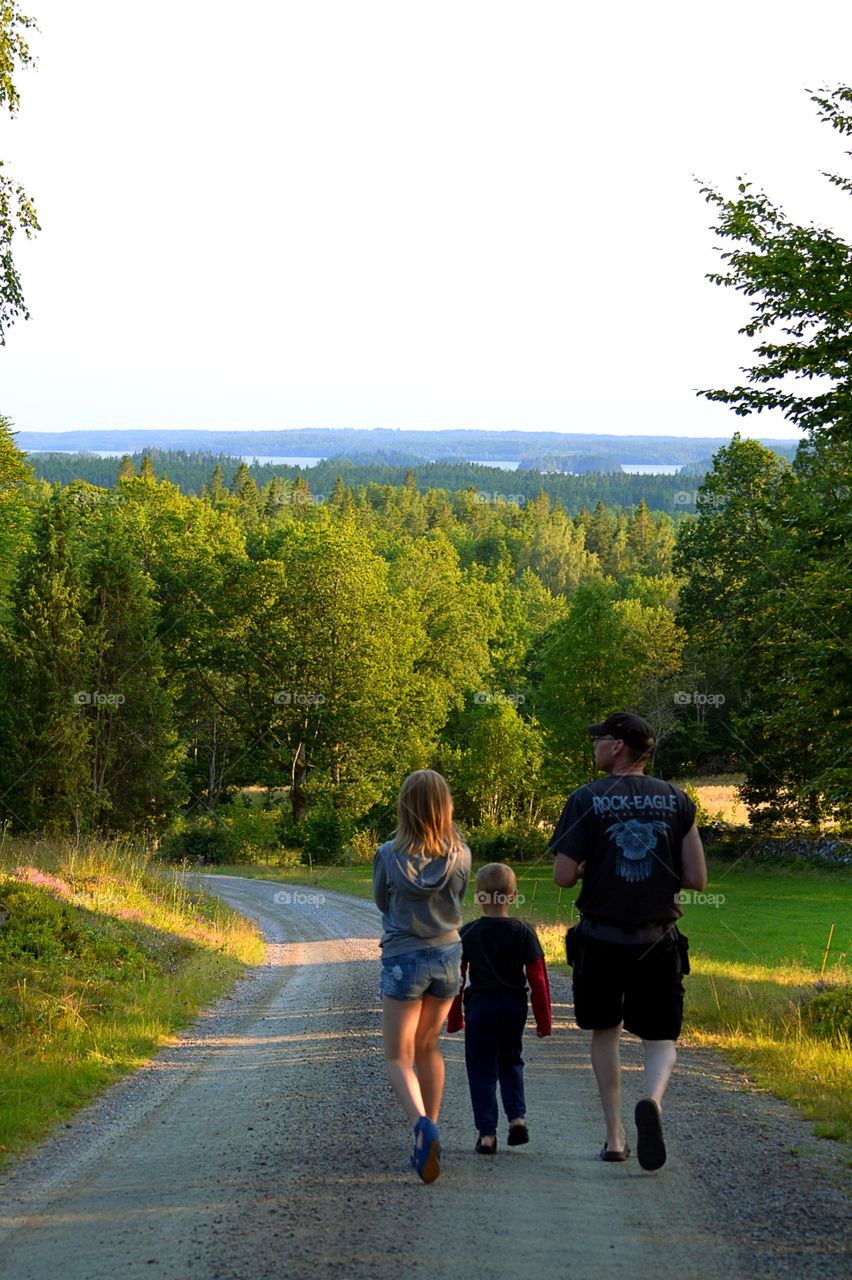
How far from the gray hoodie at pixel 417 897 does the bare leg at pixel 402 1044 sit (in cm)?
28

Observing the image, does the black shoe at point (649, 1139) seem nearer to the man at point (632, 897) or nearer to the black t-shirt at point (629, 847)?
the man at point (632, 897)

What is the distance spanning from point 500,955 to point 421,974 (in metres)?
0.70

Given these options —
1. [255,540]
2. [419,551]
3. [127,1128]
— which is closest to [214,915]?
[127,1128]

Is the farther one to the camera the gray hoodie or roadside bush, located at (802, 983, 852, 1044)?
roadside bush, located at (802, 983, 852, 1044)

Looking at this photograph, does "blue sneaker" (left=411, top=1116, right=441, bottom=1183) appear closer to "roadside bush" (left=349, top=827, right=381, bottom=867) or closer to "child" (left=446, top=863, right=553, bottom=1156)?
"child" (left=446, top=863, right=553, bottom=1156)


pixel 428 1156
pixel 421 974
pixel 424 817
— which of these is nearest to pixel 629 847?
pixel 424 817

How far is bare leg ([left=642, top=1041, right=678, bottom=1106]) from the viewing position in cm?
636

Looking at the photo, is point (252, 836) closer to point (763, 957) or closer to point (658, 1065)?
point (763, 957)

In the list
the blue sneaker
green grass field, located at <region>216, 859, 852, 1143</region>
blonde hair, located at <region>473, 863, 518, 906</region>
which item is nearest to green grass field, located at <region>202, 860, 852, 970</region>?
green grass field, located at <region>216, 859, 852, 1143</region>

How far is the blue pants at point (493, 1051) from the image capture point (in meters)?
6.87

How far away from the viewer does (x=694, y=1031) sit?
459 inches

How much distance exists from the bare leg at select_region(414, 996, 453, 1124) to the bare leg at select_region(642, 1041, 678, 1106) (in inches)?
41.4

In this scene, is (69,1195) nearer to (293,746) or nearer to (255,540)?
(293,746)

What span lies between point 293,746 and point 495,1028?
2191 inches
